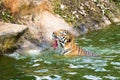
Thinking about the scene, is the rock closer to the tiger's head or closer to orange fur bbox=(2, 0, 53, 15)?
the tiger's head

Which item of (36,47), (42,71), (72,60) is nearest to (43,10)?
(36,47)

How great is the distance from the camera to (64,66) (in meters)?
10.2

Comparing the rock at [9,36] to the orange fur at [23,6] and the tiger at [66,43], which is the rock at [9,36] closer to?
Answer: the tiger at [66,43]

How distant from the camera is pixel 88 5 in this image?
18.0 m

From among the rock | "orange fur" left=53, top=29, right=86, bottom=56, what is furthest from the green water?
"orange fur" left=53, top=29, right=86, bottom=56

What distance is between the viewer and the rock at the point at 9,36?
453 inches

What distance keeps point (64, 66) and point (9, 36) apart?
2103mm

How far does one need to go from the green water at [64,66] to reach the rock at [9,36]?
29 centimetres

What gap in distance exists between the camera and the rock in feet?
37.8

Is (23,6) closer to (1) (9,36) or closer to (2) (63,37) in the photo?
(2) (63,37)

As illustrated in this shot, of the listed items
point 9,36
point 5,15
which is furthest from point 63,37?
point 5,15

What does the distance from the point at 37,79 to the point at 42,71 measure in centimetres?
75

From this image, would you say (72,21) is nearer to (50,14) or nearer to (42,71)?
(50,14)

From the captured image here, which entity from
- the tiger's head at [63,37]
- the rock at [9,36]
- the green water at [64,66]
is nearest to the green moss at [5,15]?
the rock at [9,36]
